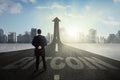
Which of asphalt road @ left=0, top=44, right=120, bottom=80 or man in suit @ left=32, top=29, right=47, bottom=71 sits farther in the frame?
man in suit @ left=32, top=29, right=47, bottom=71

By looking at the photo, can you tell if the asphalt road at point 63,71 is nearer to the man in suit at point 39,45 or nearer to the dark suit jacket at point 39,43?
the man in suit at point 39,45

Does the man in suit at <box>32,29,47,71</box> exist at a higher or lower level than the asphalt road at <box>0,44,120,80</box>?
higher

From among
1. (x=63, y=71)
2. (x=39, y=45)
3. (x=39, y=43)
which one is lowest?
(x=63, y=71)

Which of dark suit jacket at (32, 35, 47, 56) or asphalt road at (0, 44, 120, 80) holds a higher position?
dark suit jacket at (32, 35, 47, 56)

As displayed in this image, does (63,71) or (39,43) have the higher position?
(39,43)

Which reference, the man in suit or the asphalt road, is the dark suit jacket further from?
the asphalt road

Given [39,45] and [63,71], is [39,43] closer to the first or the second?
[39,45]

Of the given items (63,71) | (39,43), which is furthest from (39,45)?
(63,71)

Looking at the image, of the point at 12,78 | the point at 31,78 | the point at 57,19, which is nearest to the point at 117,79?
the point at 31,78

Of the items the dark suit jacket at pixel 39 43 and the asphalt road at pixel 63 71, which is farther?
the dark suit jacket at pixel 39 43

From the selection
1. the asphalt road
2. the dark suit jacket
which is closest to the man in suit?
the dark suit jacket

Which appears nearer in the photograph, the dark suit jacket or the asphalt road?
the asphalt road

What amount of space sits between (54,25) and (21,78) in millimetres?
54073

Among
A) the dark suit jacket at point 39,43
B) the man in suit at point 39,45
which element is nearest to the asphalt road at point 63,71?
the man in suit at point 39,45
